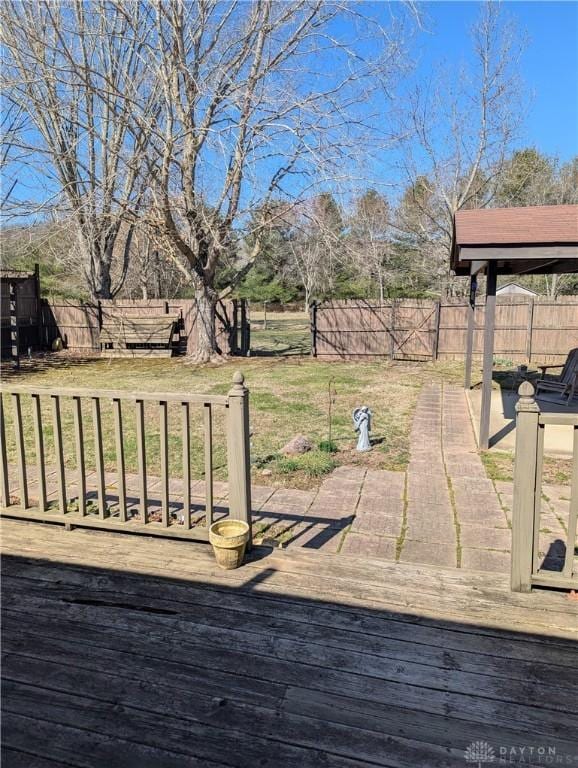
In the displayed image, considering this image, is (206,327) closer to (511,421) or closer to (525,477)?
(511,421)

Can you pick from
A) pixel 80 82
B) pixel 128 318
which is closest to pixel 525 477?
pixel 80 82

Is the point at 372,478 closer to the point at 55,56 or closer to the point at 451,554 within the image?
the point at 451,554

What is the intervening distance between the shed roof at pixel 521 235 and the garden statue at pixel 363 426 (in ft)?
5.90

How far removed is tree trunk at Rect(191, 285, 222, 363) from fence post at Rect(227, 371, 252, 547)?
34.7 feet

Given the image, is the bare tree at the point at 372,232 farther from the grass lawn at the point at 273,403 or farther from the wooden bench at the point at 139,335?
the wooden bench at the point at 139,335

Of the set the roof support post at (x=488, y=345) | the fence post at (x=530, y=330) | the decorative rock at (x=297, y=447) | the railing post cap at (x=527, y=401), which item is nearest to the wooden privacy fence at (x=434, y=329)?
the fence post at (x=530, y=330)

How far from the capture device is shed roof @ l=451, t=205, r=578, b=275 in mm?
5039

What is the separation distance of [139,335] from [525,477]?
45.0 feet

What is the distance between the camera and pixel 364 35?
879cm

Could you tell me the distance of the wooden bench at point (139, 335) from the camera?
14.7 m

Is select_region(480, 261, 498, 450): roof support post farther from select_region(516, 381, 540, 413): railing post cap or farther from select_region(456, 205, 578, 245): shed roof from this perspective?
select_region(516, 381, 540, 413): railing post cap

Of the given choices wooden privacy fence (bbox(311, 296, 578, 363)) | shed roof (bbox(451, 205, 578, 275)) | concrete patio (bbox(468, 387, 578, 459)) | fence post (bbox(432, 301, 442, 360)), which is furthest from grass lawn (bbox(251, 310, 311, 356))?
shed roof (bbox(451, 205, 578, 275))

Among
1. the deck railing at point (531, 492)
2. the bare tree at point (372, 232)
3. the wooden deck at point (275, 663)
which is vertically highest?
the bare tree at point (372, 232)

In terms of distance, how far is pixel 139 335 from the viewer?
14859 mm
